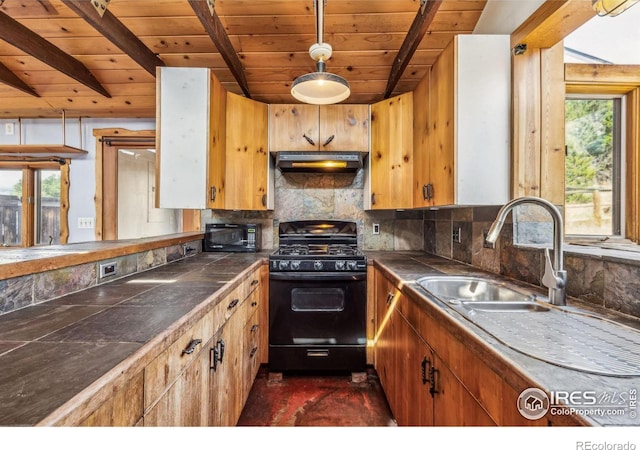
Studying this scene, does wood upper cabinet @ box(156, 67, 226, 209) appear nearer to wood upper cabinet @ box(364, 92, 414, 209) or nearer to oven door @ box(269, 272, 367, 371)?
oven door @ box(269, 272, 367, 371)

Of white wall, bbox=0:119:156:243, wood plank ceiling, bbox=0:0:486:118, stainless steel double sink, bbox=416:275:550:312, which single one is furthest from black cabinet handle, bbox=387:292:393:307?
white wall, bbox=0:119:156:243

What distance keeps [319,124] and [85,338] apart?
2164mm

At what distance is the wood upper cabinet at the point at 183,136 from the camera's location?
1.95 meters

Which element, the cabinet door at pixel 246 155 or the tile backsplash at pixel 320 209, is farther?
the tile backsplash at pixel 320 209

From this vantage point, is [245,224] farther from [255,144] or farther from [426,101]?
[426,101]

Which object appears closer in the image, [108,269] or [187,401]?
[187,401]

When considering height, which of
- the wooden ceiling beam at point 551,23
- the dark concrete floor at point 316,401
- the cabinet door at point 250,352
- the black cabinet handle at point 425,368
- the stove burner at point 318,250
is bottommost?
the dark concrete floor at point 316,401

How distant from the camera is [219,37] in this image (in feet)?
6.24

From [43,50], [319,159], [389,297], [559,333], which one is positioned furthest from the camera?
[319,159]

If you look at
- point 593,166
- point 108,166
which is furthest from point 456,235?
point 108,166

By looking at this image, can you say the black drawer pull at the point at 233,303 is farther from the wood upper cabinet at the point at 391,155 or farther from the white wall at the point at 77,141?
the white wall at the point at 77,141

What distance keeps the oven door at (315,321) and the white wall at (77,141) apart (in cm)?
248

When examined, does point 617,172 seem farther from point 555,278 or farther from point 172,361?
point 172,361
